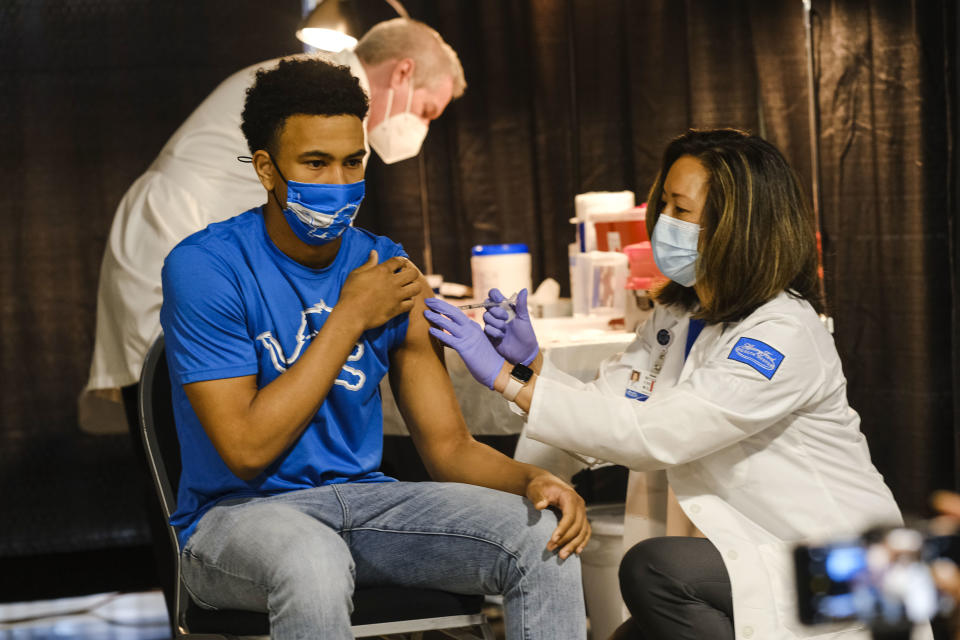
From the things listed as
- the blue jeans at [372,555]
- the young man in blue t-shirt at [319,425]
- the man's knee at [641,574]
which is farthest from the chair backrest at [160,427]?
the man's knee at [641,574]

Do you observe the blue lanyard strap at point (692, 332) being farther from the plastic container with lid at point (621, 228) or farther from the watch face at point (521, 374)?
the plastic container with lid at point (621, 228)

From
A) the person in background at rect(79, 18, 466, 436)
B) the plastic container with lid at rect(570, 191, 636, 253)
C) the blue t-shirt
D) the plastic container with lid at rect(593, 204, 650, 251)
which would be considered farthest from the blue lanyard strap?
the person in background at rect(79, 18, 466, 436)

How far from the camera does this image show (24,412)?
3.94 metres

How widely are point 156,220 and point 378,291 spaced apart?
51.6 inches

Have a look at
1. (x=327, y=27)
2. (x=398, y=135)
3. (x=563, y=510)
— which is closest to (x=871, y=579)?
(x=563, y=510)

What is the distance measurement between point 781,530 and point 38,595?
2.81 m

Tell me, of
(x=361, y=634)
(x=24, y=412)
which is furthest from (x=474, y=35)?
(x=361, y=634)

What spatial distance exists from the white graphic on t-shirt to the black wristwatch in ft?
0.80

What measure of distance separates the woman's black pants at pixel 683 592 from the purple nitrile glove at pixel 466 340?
0.40 m

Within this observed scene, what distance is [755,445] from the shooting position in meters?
1.65

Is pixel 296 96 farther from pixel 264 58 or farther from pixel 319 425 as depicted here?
pixel 264 58

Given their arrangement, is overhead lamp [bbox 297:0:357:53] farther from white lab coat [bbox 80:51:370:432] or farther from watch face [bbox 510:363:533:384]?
watch face [bbox 510:363:533:384]

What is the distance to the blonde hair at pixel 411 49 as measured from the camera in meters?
3.09

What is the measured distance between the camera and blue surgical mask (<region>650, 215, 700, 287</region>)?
5.68ft
